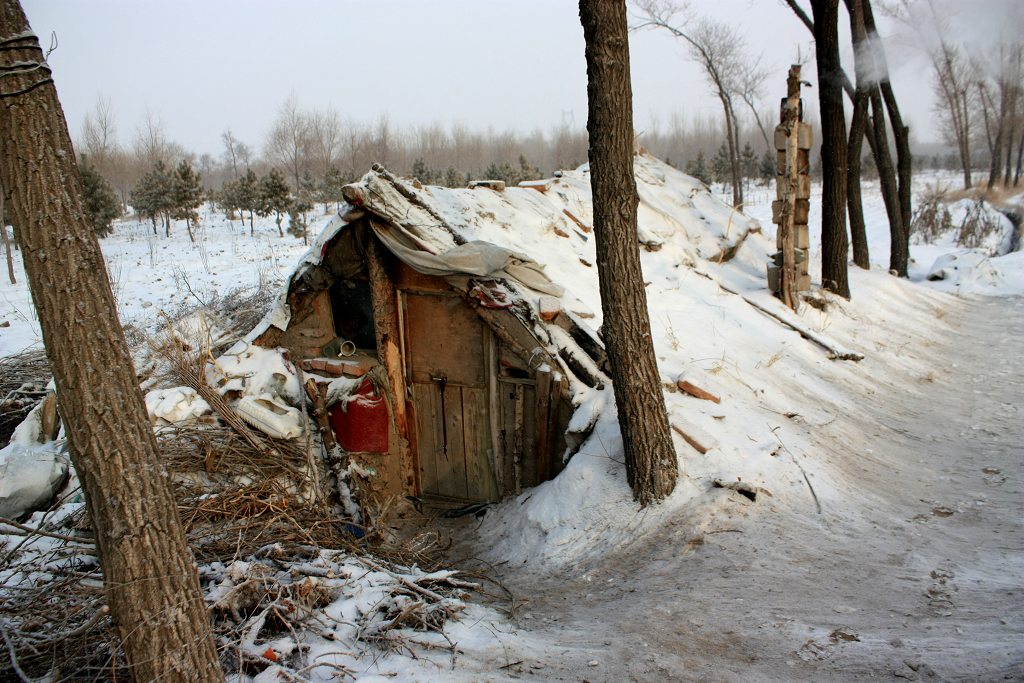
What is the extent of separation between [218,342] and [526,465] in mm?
3951

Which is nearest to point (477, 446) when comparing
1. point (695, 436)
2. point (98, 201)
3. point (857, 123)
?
point (695, 436)

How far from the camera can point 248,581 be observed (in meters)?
3.91

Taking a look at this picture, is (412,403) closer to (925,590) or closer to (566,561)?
(566,561)

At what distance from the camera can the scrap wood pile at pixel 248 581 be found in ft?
11.4

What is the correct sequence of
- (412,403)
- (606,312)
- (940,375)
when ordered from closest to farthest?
(606,312), (412,403), (940,375)

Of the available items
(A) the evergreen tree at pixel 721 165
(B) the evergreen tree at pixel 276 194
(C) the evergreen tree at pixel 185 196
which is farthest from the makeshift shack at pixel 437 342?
(A) the evergreen tree at pixel 721 165

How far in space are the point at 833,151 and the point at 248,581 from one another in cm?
1006

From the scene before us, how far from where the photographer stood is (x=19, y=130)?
8.33 ft

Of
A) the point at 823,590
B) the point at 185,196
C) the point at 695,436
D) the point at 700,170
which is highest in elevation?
the point at 700,170

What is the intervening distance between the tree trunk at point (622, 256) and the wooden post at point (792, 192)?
5.37 metres

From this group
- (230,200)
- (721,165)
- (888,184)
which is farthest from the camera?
(721,165)

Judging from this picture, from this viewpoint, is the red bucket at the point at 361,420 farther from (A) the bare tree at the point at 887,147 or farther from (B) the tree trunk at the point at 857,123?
(A) the bare tree at the point at 887,147

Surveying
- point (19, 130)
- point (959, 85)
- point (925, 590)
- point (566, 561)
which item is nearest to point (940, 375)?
point (925, 590)

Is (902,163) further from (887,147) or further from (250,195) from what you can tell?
(250,195)
